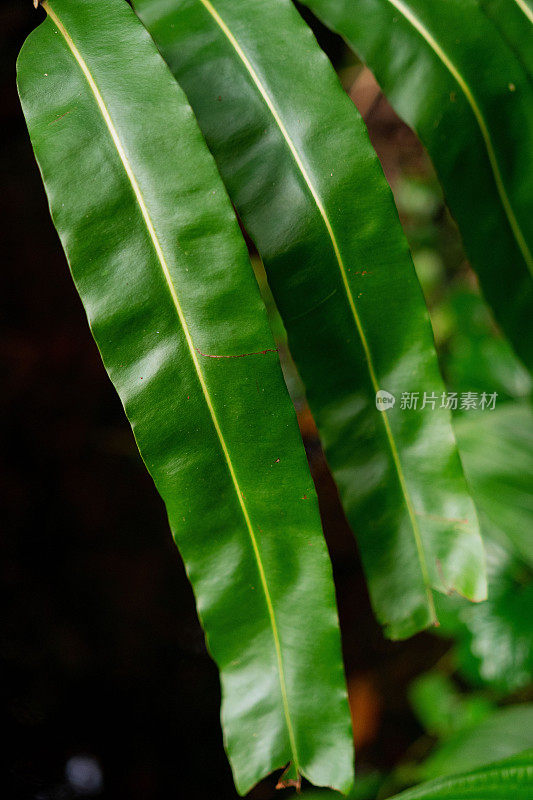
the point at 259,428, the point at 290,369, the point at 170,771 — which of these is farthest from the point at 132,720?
the point at 259,428

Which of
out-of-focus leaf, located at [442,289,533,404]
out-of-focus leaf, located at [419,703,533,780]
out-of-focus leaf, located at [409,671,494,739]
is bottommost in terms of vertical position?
out-of-focus leaf, located at [409,671,494,739]

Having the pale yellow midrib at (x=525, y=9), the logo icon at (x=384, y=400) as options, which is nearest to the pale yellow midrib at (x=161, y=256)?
the logo icon at (x=384, y=400)

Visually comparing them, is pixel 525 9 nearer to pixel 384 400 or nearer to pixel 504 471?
pixel 384 400

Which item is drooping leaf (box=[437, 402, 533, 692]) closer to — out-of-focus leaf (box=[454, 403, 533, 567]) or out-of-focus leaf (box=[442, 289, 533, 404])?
out-of-focus leaf (box=[454, 403, 533, 567])

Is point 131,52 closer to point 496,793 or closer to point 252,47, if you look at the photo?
point 252,47

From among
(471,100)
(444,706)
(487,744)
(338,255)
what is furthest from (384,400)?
(444,706)

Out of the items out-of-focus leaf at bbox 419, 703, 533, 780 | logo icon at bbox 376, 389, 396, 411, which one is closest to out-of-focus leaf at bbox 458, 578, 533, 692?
out-of-focus leaf at bbox 419, 703, 533, 780
